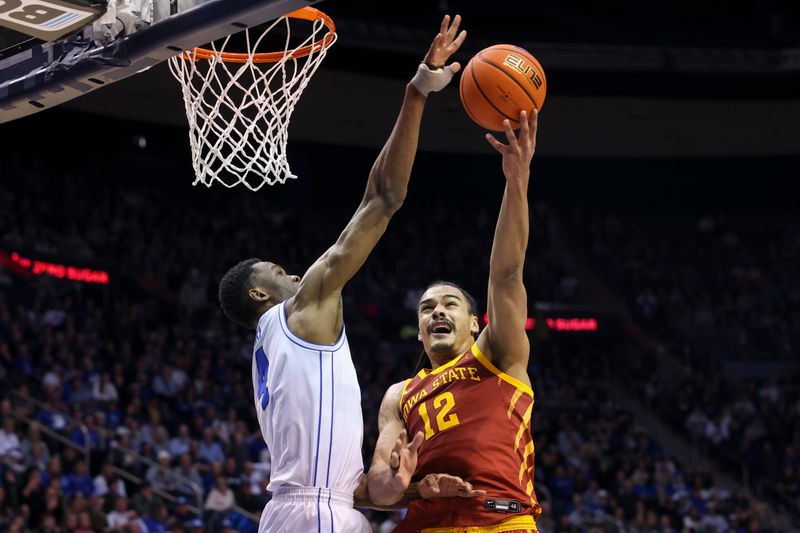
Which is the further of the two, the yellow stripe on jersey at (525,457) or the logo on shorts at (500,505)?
the yellow stripe on jersey at (525,457)

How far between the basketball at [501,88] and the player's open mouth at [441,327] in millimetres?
832

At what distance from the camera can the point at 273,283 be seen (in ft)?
14.4

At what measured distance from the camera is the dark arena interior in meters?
13.1

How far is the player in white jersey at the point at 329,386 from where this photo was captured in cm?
400

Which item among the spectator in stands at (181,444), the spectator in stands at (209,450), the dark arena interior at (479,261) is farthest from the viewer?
the dark arena interior at (479,261)

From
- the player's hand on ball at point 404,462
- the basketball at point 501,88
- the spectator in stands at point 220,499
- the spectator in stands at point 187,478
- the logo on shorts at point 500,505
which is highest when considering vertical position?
the basketball at point 501,88

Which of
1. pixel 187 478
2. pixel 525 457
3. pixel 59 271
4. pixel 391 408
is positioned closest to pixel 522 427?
pixel 525 457

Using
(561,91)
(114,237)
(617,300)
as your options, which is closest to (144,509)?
(114,237)

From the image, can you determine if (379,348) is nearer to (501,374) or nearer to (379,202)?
(501,374)

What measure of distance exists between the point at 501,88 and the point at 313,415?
143cm

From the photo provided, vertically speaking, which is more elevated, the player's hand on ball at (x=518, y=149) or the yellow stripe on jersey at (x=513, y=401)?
the player's hand on ball at (x=518, y=149)

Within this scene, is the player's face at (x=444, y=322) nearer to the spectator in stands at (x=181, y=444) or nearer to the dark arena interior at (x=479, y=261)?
the dark arena interior at (x=479, y=261)

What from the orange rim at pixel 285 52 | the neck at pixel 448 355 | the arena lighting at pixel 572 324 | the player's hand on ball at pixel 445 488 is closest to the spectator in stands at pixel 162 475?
the orange rim at pixel 285 52

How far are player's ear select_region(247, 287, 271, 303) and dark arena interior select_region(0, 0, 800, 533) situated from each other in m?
6.82
